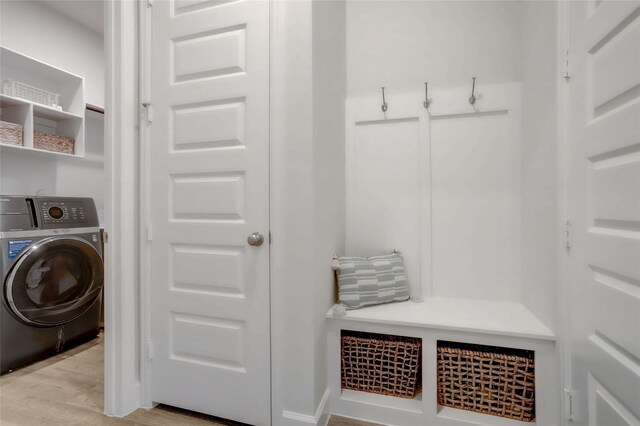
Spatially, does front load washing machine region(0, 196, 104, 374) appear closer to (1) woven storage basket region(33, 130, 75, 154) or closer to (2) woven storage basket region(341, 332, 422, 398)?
(1) woven storage basket region(33, 130, 75, 154)

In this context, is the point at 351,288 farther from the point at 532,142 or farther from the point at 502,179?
the point at 532,142

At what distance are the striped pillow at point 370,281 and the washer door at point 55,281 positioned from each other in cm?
201

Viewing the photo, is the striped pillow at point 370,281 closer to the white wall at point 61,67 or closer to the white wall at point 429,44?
the white wall at point 429,44

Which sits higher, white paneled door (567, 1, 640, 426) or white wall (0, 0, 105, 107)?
white wall (0, 0, 105, 107)

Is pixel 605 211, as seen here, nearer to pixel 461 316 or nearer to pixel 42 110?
pixel 461 316

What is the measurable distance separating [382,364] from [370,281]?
418mm

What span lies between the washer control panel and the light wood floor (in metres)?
0.99

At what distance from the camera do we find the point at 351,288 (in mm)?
1664

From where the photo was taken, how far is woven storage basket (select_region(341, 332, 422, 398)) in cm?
155

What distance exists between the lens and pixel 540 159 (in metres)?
1.47

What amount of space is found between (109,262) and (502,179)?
2160mm

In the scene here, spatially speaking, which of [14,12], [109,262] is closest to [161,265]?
[109,262]

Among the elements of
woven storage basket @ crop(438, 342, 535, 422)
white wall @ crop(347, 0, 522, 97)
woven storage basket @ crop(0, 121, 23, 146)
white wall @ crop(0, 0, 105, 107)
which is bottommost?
woven storage basket @ crop(438, 342, 535, 422)

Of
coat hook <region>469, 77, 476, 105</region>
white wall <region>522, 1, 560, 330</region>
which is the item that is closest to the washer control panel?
coat hook <region>469, 77, 476, 105</region>
